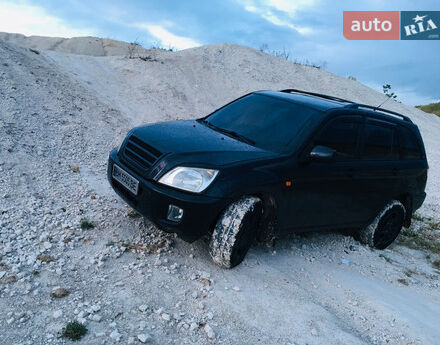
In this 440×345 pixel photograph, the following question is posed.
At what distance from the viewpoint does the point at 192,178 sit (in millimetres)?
3793

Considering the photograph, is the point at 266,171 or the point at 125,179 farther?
the point at 125,179

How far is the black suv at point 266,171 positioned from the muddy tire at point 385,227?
20 mm

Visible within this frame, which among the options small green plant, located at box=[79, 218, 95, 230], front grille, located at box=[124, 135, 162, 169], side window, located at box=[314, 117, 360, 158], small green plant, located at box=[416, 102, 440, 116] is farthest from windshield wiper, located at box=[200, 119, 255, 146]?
small green plant, located at box=[416, 102, 440, 116]

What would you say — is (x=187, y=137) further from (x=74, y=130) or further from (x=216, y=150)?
(x=74, y=130)

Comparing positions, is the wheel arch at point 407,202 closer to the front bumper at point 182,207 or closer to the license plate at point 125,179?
the front bumper at point 182,207

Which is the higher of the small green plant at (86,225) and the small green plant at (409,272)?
the small green plant at (86,225)

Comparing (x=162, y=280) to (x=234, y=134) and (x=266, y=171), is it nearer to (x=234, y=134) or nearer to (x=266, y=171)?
(x=266, y=171)

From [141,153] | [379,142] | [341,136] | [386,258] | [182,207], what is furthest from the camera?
[386,258]

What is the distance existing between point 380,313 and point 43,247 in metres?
3.45

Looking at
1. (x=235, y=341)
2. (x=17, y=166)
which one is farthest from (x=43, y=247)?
(x=17, y=166)

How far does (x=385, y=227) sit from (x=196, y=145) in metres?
3.49

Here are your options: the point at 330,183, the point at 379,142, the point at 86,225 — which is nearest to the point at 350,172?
the point at 330,183

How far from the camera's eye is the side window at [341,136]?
4648mm

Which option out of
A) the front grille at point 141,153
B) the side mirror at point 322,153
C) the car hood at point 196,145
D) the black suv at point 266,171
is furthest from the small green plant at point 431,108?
the front grille at point 141,153
